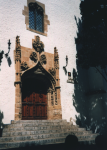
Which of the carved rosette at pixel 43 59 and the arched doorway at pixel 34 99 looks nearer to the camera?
the arched doorway at pixel 34 99

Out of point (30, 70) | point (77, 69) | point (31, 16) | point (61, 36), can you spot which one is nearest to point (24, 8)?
A: point (31, 16)

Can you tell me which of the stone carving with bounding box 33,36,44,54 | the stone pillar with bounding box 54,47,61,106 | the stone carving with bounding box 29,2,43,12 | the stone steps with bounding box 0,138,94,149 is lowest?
the stone steps with bounding box 0,138,94,149

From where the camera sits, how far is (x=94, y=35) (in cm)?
1152

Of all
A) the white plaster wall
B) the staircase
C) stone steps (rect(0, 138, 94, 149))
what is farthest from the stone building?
stone steps (rect(0, 138, 94, 149))

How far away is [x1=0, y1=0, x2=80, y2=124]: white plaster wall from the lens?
10.0 metres

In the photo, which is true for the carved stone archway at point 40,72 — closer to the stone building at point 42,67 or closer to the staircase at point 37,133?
the stone building at point 42,67

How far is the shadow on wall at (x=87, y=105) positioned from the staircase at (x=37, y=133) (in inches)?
94.5

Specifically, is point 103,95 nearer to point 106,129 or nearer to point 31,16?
point 106,129

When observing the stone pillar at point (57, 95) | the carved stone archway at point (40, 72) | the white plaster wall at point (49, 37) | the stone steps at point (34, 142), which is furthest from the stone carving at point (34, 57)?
the stone steps at point (34, 142)

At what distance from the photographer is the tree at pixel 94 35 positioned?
1093 centimetres

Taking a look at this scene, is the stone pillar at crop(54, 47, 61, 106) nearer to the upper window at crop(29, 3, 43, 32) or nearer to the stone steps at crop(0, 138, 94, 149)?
the upper window at crop(29, 3, 43, 32)

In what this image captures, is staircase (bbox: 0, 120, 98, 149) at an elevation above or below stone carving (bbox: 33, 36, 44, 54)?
below

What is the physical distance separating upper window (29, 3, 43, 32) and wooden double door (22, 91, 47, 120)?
4.24 metres

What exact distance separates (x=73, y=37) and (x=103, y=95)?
15.2 feet
